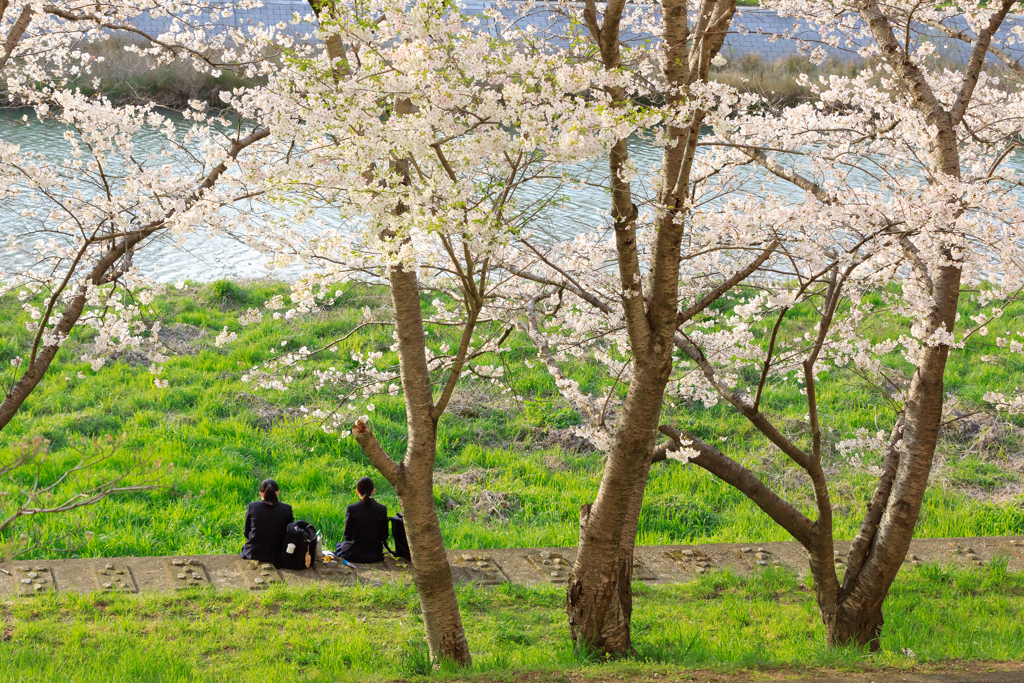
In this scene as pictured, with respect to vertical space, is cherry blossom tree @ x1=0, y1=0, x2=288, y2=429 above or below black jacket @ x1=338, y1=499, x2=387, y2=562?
above

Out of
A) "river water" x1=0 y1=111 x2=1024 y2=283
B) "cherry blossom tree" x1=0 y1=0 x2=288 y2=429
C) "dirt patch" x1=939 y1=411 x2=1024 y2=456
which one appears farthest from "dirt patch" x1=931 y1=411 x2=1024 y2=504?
"cherry blossom tree" x1=0 y1=0 x2=288 y2=429

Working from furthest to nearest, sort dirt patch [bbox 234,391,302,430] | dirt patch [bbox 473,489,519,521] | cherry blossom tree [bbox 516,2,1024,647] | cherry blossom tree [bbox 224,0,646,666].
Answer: dirt patch [bbox 234,391,302,430], dirt patch [bbox 473,489,519,521], cherry blossom tree [bbox 516,2,1024,647], cherry blossom tree [bbox 224,0,646,666]

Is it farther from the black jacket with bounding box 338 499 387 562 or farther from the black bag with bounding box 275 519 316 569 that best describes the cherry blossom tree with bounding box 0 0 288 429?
the black jacket with bounding box 338 499 387 562

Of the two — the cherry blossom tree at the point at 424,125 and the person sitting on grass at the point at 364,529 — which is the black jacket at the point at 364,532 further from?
the cherry blossom tree at the point at 424,125

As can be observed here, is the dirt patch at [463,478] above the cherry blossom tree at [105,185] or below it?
below

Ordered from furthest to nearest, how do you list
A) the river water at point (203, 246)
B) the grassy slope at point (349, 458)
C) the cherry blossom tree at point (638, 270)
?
1. the river water at point (203, 246)
2. the grassy slope at point (349, 458)
3. the cherry blossom tree at point (638, 270)

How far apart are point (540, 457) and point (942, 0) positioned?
541 cm

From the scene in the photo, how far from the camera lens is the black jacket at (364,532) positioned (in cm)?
676

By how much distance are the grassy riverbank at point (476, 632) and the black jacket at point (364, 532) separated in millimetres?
548

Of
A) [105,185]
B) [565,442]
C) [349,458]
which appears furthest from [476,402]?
[105,185]

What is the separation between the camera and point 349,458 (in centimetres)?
893

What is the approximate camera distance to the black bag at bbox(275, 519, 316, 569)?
656 cm

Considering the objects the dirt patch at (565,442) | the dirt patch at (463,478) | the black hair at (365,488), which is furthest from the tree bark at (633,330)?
the dirt patch at (565,442)

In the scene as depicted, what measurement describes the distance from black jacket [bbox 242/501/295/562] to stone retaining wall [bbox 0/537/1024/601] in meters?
0.09
